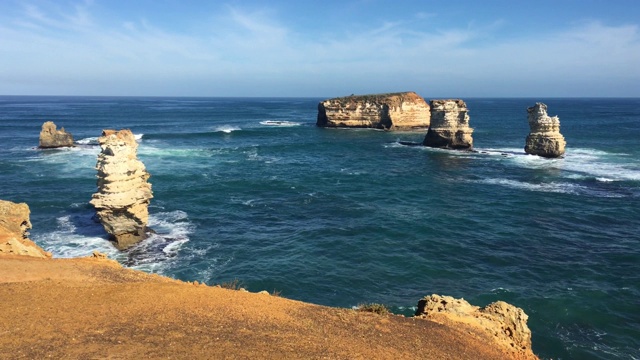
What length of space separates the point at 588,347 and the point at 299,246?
1661 centimetres

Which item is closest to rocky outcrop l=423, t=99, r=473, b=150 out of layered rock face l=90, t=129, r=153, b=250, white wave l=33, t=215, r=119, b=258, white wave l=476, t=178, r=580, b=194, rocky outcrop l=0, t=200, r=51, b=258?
white wave l=476, t=178, r=580, b=194

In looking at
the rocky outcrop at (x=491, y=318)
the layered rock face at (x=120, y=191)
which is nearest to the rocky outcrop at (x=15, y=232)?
the layered rock face at (x=120, y=191)

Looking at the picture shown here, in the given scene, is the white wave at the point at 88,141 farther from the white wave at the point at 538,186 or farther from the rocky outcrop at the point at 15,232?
the white wave at the point at 538,186

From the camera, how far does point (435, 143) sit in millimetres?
71688

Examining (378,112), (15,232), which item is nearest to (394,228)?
(15,232)

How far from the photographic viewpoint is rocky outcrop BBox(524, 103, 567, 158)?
189ft

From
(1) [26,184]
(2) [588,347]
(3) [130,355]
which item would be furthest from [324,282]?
(1) [26,184]

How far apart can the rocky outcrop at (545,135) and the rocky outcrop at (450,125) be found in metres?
10.6

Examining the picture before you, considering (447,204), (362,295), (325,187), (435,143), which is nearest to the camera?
(362,295)

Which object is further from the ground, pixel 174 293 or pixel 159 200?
pixel 174 293

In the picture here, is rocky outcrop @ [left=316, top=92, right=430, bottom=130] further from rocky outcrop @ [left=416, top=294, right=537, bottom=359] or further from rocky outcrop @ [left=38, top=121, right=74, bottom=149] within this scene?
rocky outcrop @ [left=416, top=294, right=537, bottom=359]

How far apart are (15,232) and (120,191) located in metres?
6.34

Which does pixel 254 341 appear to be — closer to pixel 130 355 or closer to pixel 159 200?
pixel 130 355

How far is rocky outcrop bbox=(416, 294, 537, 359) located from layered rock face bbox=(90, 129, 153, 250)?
65.6ft
